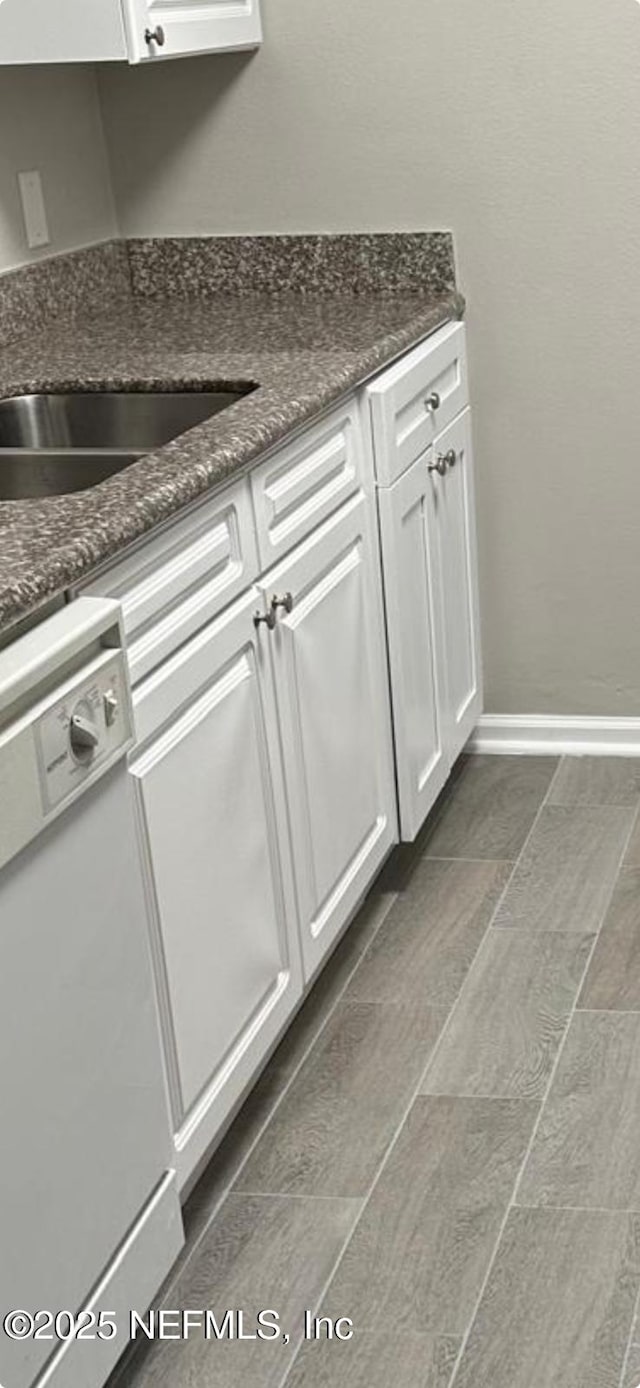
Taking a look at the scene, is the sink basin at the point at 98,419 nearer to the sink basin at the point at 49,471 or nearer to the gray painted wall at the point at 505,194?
the sink basin at the point at 49,471

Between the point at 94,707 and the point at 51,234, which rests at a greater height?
the point at 51,234

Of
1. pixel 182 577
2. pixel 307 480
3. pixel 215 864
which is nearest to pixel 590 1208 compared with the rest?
pixel 215 864

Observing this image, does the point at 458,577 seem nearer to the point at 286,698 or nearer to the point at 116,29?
the point at 286,698

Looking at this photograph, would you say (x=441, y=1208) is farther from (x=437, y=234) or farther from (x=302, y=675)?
(x=437, y=234)

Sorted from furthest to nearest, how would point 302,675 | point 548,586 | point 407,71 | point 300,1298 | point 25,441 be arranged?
point 548,586
point 407,71
point 25,441
point 302,675
point 300,1298

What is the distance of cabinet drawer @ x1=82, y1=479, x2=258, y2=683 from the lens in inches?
76.2

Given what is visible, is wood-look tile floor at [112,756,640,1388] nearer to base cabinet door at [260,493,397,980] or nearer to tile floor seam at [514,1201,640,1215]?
tile floor seam at [514,1201,640,1215]

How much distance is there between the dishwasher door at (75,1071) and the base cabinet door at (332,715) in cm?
64

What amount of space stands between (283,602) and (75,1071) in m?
0.85

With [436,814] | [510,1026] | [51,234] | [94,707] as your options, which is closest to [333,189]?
[51,234]

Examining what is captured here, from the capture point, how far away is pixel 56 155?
10.8ft

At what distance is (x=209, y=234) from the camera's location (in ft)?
11.4

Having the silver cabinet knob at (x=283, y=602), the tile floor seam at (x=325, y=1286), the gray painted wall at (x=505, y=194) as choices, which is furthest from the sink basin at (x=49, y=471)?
the gray painted wall at (x=505, y=194)

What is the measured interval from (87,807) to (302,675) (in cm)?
84
